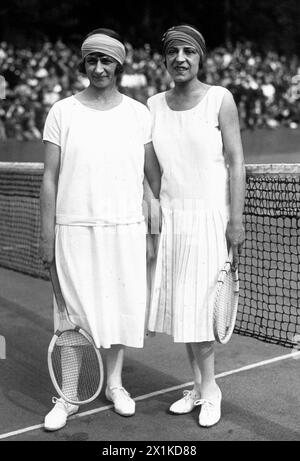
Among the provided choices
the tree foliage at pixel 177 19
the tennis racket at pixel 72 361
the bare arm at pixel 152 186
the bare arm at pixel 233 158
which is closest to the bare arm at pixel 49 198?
the tennis racket at pixel 72 361

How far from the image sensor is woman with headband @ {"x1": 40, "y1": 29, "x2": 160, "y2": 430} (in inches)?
152

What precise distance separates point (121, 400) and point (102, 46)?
Result: 6.53ft

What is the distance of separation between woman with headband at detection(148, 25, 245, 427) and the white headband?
27cm

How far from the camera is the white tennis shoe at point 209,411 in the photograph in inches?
157

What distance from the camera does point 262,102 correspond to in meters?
19.2

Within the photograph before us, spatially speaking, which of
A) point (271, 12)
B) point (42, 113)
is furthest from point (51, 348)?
point (271, 12)

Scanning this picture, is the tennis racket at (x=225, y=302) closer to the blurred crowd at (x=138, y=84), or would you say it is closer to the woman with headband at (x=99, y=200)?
the woman with headband at (x=99, y=200)

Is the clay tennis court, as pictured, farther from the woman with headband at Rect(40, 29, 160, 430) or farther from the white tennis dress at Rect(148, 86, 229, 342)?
the white tennis dress at Rect(148, 86, 229, 342)

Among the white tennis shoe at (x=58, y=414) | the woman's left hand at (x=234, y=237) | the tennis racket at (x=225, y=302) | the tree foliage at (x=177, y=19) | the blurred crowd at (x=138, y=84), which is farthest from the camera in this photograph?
the tree foliage at (x=177, y=19)

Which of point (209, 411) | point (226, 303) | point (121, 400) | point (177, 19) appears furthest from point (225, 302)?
point (177, 19)

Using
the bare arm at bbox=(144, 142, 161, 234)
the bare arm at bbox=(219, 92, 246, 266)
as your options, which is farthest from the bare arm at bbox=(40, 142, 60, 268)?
the bare arm at bbox=(219, 92, 246, 266)

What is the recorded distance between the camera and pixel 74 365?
4.09 m

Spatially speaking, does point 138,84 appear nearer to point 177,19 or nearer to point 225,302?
point 177,19

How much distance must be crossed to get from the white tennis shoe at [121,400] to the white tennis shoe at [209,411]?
0.40 meters
